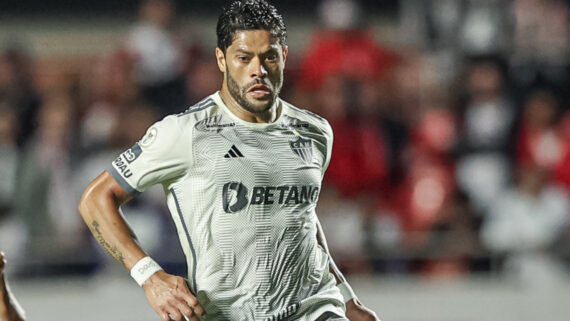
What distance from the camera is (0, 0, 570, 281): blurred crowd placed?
7246mm

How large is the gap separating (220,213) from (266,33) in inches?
29.9

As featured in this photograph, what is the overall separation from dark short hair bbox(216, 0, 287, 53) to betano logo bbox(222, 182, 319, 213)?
0.59 metres

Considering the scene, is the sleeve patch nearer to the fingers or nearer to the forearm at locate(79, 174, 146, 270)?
the forearm at locate(79, 174, 146, 270)

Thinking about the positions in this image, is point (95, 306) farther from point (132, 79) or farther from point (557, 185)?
point (557, 185)

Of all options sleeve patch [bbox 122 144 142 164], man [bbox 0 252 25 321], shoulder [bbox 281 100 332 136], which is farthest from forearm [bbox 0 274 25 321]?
shoulder [bbox 281 100 332 136]

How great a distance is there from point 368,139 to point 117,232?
15.1 ft

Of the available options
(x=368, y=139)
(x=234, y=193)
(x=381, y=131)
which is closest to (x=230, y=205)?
(x=234, y=193)

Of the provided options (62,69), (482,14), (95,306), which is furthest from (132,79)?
(482,14)

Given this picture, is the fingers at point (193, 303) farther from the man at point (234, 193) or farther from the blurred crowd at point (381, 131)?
Answer: the blurred crowd at point (381, 131)

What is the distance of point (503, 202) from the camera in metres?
7.94

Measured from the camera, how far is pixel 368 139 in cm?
819

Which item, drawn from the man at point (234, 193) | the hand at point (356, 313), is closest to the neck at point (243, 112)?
the man at point (234, 193)

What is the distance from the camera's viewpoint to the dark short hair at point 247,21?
395 centimetres

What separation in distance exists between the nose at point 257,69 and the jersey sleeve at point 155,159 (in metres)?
0.37
